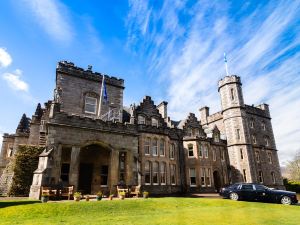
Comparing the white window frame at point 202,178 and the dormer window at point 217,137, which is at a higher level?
the dormer window at point 217,137

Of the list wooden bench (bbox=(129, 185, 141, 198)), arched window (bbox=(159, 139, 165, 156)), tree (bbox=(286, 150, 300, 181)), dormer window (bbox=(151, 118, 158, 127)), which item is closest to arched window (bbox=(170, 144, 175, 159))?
arched window (bbox=(159, 139, 165, 156))

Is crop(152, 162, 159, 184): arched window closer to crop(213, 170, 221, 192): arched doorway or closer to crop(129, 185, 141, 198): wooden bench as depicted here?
crop(129, 185, 141, 198): wooden bench

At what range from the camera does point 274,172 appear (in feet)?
134

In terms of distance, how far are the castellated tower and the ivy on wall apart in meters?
28.6

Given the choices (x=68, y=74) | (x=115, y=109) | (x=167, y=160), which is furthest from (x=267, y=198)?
(x=68, y=74)

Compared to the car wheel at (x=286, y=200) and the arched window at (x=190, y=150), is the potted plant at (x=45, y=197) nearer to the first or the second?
the car wheel at (x=286, y=200)

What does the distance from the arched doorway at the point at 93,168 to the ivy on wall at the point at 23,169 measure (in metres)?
4.39

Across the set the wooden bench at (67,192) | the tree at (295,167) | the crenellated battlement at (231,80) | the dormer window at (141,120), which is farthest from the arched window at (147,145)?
the tree at (295,167)

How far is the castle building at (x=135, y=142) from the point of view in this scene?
20453 mm

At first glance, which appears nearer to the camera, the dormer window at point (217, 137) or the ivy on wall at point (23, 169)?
the ivy on wall at point (23, 169)

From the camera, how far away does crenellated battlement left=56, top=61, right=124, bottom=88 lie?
26.2 m

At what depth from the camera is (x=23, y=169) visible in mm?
20656

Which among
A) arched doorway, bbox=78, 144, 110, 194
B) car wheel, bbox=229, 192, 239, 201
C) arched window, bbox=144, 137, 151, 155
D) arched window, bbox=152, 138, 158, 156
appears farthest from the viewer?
arched window, bbox=152, 138, 158, 156

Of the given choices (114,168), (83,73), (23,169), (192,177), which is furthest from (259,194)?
(83,73)
